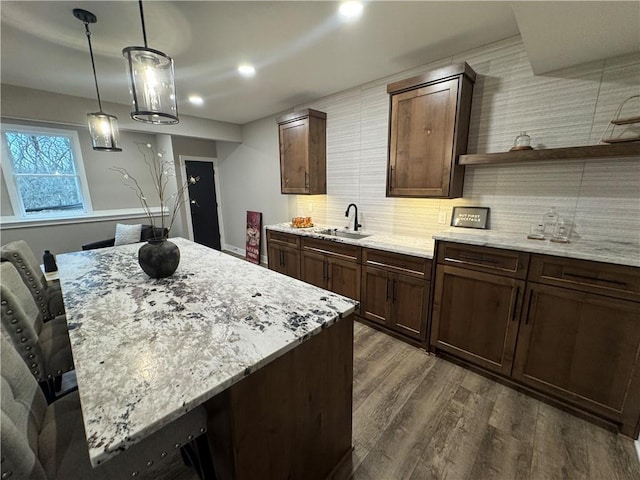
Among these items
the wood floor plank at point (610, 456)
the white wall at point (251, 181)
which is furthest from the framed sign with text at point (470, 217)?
the white wall at point (251, 181)

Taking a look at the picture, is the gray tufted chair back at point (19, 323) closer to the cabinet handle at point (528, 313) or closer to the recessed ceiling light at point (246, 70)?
the recessed ceiling light at point (246, 70)

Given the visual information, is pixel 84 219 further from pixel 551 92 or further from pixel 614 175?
pixel 614 175

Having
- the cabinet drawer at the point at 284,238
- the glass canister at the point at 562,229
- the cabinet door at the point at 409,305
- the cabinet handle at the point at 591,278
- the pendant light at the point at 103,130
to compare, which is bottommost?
the cabinet door at the point at 409,305

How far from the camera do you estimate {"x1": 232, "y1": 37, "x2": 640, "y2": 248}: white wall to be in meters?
1.77

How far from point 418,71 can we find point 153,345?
2.99 metres

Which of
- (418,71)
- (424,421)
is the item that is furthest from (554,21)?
(424,421)

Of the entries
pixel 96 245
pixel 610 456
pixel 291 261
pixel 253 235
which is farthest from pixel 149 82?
pixel 253 235

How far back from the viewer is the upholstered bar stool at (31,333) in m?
1.21

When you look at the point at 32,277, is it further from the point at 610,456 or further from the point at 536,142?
the point at 536,142

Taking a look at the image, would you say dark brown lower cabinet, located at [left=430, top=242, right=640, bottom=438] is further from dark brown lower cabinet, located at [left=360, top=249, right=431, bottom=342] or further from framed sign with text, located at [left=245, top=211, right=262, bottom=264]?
framed sign with text, located at [left=245, top=211, right=262, bottom=264]

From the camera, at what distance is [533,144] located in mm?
2033

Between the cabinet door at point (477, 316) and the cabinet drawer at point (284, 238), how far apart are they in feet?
5.59

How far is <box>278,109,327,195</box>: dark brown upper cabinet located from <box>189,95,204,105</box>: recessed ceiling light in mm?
1042

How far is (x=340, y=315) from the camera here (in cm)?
114
